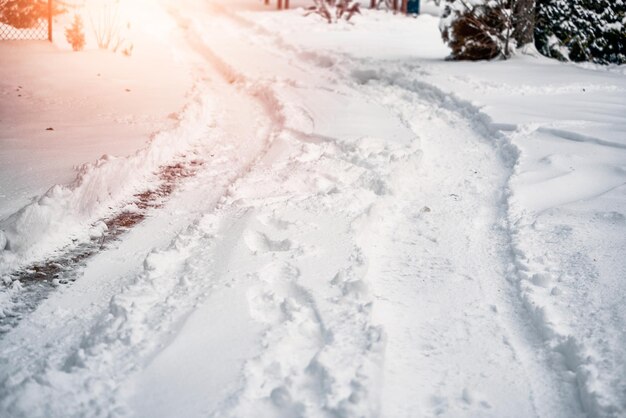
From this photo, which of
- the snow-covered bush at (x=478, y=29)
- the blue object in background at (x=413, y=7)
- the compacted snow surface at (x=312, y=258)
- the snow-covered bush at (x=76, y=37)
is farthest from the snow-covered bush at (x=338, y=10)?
the compacted snow surface at (x=312, y=258)

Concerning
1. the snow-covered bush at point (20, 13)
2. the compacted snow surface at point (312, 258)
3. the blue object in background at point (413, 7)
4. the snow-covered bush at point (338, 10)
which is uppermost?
the blue object in background at point (413, 7)

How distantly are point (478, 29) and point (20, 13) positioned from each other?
7.24 m

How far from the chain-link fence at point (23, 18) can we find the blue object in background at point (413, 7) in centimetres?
1248

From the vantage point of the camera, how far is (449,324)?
2.26 m

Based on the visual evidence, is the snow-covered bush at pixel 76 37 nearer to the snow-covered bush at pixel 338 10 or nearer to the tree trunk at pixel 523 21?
the tree trunk at pixel 523 21

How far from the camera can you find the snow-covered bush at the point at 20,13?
9.12m

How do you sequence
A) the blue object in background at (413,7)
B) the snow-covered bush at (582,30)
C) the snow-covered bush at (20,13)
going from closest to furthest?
the snow-covered bush at (582,30) < the snow-covered bush at (20,13) < the blue object in background at (413,7)

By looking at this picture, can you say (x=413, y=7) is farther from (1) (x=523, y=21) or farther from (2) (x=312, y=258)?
(2) (x=312, y=258)

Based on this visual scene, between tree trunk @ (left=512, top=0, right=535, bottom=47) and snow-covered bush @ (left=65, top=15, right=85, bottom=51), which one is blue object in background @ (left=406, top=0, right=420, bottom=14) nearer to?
tree trunk @ (left=512, top=0, right=535, bottom=47)

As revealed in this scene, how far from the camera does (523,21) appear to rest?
8.24 metres

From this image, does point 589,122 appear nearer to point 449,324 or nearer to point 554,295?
point 554,295

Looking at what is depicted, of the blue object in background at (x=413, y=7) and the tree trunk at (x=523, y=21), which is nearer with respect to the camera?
the tree trunk at (x=523, y=21)

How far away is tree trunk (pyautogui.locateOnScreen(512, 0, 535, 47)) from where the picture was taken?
26.6 ft

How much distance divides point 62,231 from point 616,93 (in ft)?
18.8
